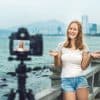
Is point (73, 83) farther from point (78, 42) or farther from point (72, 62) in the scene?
point (78, 42)

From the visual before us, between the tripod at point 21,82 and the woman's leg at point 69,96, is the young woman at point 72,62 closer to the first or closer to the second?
the woman's leg at point 69,96

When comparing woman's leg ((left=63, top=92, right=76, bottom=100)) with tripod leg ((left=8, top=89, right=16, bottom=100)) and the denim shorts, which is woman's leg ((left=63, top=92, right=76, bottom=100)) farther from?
tripod leg ((left=8, top=89, right=16, bottom=100))

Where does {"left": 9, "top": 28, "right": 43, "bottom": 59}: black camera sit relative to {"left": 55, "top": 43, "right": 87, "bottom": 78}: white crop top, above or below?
above

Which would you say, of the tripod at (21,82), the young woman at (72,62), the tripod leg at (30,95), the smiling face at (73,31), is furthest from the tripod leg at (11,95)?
the smiling face at (73,31)

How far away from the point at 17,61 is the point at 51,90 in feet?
2.51

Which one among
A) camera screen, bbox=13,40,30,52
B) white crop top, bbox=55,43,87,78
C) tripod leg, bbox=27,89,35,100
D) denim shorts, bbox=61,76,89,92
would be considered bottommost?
tripod leg, bbox=27,89,35,100

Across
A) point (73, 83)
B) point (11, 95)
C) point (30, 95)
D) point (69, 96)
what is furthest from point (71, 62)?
point (11, 95)

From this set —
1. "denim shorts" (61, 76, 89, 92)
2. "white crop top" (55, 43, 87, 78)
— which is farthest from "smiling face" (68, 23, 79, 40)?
"denim shorts" (61, 76, 89, 92)

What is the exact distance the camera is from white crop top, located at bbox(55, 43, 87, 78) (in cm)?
430

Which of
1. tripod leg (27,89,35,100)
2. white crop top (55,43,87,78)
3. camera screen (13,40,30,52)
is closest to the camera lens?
camera screen (13,40,30,52)

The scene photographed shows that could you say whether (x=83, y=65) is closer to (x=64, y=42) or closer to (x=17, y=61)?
(x=64, y=42)

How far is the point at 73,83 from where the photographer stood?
14.2 ft

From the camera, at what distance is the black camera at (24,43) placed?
Result: 3857mm

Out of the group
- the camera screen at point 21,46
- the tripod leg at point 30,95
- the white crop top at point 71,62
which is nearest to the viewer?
the camera screen at point 21,46
